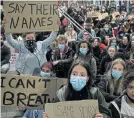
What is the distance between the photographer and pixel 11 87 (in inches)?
180

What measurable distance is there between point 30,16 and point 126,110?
2.15m

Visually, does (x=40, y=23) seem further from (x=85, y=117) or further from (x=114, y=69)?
(x=85, y=117)

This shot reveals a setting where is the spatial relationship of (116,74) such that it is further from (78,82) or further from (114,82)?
(78,82)

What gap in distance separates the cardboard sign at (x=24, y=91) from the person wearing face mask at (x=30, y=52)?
6.67 ft

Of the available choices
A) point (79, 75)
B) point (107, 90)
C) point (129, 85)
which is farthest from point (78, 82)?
point (107, 90)

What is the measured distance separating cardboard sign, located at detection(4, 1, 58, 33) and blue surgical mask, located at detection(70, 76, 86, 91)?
147 cm

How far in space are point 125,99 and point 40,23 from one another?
198 cm

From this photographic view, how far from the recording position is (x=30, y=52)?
677 centimetres

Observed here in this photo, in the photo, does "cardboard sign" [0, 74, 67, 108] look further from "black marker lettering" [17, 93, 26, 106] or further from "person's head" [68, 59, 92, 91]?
"person's head" [68, 59, 92, 91]

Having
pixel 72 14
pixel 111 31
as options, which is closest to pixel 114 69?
pixel 111 31

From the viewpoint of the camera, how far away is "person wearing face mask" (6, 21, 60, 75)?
6.62 meters

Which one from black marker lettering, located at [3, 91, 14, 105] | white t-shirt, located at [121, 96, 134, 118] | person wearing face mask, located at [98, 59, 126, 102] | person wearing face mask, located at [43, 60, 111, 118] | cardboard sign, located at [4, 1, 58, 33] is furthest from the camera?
person wearing face mask, located at [98, 59, 126, 102]

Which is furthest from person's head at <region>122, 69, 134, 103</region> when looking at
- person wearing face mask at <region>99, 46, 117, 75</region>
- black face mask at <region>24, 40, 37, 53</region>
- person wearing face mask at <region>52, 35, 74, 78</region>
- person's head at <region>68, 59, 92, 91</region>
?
person wearing face mask at <region>99, 46, 117, 75</region>

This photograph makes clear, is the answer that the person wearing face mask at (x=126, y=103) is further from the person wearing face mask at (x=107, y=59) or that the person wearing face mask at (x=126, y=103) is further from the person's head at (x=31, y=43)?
the person wearing face mask at (x=107, y=59)
